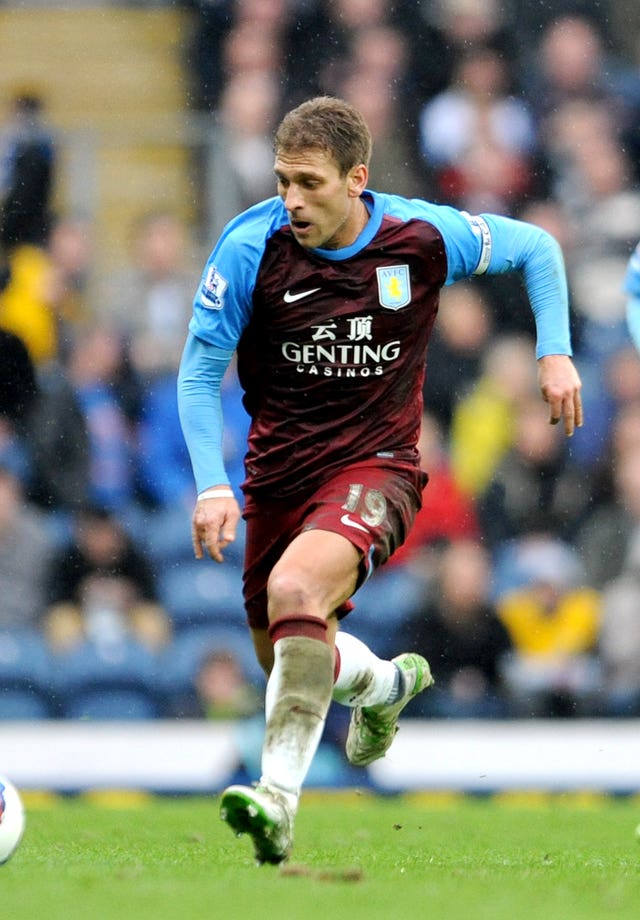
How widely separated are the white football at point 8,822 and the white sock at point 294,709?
0.77m

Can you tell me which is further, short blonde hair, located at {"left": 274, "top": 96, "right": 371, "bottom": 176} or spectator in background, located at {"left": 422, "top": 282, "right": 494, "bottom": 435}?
spectator in background, located at {"left": 422, "top": 282, "right": 494, "bottom": 435}

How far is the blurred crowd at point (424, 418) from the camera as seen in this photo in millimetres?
10312

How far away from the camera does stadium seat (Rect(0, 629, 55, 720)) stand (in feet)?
33.2

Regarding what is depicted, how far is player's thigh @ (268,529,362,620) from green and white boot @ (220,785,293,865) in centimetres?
60

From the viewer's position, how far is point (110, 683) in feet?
33.4

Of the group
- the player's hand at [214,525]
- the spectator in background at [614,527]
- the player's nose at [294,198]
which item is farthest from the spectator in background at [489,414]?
the player's hand at [214,525]

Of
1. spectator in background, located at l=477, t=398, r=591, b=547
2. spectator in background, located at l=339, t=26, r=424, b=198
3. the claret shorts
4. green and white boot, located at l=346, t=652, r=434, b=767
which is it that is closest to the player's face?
the claret shorts

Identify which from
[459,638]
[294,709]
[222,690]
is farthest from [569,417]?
[222,690]

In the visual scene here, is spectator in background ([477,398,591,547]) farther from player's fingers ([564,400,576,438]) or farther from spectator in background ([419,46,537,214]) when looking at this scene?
player's fingers ([564,400,576,438])

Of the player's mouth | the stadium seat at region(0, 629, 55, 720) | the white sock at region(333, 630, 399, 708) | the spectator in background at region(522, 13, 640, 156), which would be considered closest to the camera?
the player's mouth

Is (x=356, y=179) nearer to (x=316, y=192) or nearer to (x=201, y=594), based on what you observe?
(x=316, y=192)

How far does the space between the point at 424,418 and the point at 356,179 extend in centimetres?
500

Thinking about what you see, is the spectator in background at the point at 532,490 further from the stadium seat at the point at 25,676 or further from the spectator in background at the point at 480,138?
the stadium seat at the point at 25,676

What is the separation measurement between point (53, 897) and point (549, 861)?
2.02 metres
